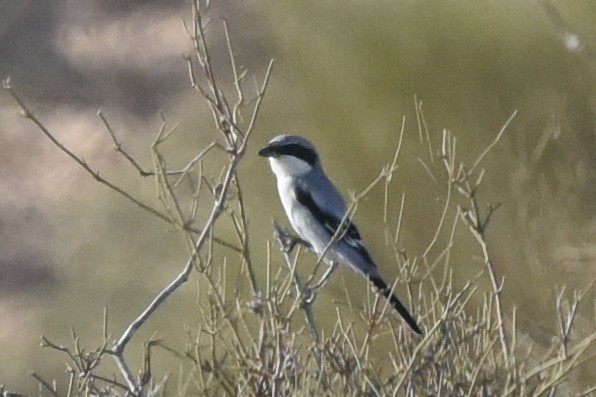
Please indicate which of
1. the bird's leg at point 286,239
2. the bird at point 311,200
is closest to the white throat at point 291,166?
the bird at point 311,200

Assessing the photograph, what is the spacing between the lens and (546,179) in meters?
5.38

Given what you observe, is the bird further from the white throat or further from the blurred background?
the blurred background

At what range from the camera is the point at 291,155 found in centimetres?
448

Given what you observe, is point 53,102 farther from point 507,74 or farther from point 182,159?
point 507,74

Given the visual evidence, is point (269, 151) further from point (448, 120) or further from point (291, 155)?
point (448, 120)

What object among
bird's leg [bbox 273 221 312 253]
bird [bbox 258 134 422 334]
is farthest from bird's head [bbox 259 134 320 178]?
bird's leg [bbox 273 221 312 253]

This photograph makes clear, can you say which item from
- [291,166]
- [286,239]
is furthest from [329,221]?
[286,239]

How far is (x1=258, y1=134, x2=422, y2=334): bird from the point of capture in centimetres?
435

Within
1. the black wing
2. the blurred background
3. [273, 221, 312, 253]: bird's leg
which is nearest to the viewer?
[273, 221, 312, 253]: bird's leg

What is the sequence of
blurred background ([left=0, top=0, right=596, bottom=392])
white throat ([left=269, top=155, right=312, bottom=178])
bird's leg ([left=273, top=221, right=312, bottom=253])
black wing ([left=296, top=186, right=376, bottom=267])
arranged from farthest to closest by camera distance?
blurred background ([left=0, top=0, right=596, bottom=392]), white throat ([left=269, top=155, right=312, bottom=178]), black wing ([left=296, top=186, right=376, bottom=267]), bird's leg ([left=273, top=221, right=312, bottom=253])

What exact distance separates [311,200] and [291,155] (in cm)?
18

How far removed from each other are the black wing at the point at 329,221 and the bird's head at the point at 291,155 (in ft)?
0.23

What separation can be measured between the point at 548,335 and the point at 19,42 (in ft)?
29.5

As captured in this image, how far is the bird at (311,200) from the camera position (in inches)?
171
